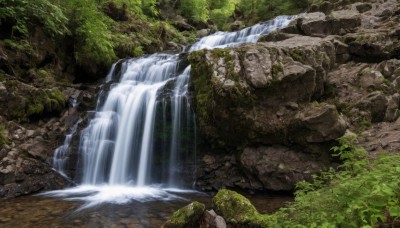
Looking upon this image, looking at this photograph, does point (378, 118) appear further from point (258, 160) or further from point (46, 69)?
point (46, 69)

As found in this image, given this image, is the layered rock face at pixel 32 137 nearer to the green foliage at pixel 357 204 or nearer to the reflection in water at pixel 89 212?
the reflection in water at pixel 89 212

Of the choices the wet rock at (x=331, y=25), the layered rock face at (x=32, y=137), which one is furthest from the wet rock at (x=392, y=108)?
the layered rock face at (x=32, y=137)

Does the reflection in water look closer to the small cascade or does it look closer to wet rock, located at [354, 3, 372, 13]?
the small cascade

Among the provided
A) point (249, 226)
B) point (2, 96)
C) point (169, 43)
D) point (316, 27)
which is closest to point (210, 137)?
point (249, 226)

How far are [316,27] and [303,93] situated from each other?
186 inches

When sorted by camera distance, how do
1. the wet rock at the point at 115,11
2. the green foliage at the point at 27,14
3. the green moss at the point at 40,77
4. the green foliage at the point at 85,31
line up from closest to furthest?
1. the green foliage at the point at 27,14
2. the green moss at the point at 40,77
3. the green foliage at the point at 85,31
4. the wet rock at the point at 115,11

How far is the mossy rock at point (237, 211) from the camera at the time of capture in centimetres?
458

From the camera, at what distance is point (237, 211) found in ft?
15.9

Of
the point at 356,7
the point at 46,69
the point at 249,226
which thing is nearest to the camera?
the point at 249,226

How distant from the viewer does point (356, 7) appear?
13.4 m

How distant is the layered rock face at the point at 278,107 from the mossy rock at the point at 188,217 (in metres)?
3.43

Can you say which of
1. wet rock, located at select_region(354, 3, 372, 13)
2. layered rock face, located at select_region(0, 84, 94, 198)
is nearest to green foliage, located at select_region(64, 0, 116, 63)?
layered rock face, located at select_region(0, 84, 94, 198)

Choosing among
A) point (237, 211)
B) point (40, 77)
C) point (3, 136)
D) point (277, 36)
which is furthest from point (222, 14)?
point (237, 211)

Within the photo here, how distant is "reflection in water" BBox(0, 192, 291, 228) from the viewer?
5.81 metres
